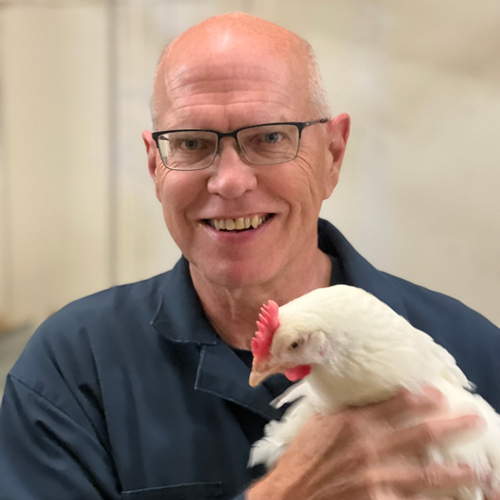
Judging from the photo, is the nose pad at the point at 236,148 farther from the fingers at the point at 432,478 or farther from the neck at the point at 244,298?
the fingers at the point at 432,478

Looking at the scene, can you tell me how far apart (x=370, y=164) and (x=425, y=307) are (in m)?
0.45

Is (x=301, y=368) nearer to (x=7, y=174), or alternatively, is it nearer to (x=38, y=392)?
(x=38, y=392)

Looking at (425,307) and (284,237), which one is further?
(425,307)

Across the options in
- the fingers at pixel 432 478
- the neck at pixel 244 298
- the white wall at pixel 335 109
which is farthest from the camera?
the white wall at pixel 335 109

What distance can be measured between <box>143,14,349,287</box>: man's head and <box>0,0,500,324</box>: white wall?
38 centimetres

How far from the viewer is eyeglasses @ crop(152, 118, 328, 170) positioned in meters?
0.91

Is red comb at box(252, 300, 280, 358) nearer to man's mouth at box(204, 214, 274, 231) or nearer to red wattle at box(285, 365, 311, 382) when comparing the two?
red wattle at box(285, 365, 311, 382)

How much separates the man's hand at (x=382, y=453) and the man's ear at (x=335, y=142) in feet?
1.71

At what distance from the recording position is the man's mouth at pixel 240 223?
3.10 feet

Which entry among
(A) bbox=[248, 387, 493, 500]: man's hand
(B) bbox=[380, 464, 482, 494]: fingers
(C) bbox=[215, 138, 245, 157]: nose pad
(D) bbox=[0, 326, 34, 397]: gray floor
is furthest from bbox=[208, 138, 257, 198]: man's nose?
(D) bbox=[0, 326, 34, 397]: gray floor

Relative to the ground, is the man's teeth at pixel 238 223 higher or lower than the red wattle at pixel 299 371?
higher

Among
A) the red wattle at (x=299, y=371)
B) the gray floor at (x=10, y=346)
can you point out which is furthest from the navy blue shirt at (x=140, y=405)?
the gray floor at (x=10, y=346)

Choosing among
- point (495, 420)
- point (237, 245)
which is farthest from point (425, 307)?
point (237, 245)

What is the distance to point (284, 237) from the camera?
0.97 meters
